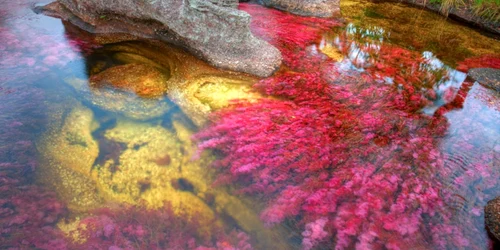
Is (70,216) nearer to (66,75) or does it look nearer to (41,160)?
(41,160)

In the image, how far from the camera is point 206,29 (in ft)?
16.6

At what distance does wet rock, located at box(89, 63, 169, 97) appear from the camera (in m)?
4.51

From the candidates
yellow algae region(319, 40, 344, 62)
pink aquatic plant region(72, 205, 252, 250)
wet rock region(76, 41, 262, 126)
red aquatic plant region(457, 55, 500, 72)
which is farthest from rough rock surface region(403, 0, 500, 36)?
pink aquatic plant region(72, 205, 252, 250)

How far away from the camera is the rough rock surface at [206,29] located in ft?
16.3

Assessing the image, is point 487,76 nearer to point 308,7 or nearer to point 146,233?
point 308,7

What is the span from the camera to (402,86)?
489cm

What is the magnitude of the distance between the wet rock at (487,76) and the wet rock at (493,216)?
10.9 feet

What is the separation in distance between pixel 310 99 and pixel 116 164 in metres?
2.81

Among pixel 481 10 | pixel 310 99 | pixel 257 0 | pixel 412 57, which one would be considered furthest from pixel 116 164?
pixel 481 10

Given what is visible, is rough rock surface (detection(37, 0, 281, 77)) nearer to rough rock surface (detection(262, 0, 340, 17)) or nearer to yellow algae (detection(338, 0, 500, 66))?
rough rock surface (detection(262, 0, 340, 17))

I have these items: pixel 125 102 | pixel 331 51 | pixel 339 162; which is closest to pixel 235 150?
pixel 339 162

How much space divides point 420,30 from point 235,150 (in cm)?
667

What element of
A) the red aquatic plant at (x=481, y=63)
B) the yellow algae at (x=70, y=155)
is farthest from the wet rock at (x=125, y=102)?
the red aquatic plant at (x=481, y=63)

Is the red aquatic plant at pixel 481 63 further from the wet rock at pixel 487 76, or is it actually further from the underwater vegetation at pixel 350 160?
the underwater vegetation at pixel 350 160
